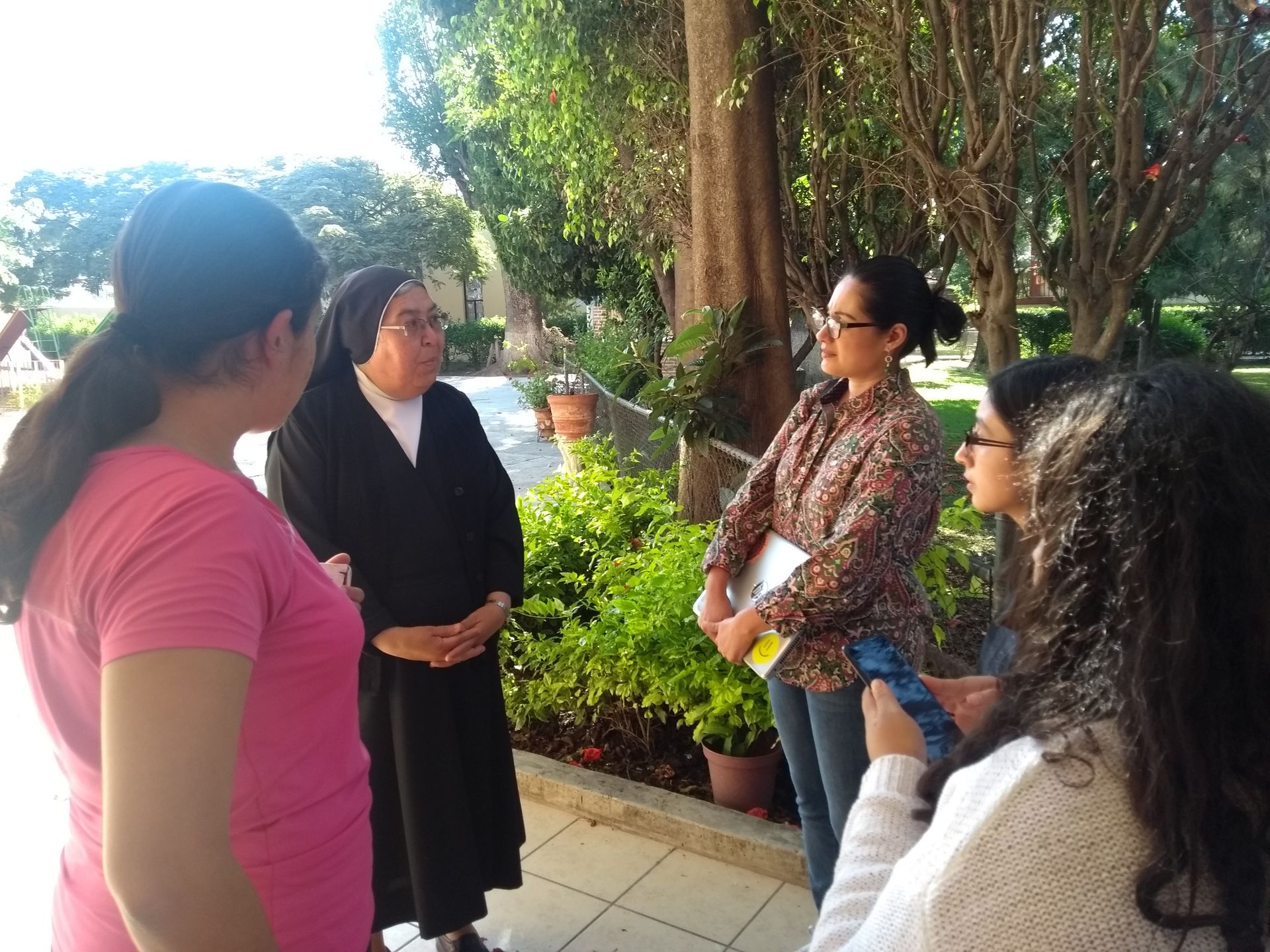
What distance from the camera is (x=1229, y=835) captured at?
87 centimetres

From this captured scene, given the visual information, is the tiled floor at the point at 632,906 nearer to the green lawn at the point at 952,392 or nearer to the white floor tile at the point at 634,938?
the white floor tile at the point at 634,938

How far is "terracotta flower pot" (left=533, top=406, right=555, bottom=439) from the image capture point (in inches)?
506

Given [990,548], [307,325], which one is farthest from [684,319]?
[307,325]

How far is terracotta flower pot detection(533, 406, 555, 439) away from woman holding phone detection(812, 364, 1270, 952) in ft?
38.7

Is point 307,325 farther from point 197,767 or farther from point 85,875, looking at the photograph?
point 85,875

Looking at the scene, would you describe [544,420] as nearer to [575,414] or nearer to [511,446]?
[511,446]

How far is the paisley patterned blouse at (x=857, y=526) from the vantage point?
6.25 feet

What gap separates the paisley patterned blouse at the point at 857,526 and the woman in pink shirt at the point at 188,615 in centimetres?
103

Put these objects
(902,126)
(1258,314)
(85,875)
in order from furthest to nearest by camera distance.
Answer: (1258,314)
(902,126)
(85,875)

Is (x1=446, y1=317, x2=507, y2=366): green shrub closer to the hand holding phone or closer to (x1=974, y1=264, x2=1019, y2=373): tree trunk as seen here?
(x1=974, y1=264, x2=1019, y2=373): tree trunk

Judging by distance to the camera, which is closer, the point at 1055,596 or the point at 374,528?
the point at 1055,596

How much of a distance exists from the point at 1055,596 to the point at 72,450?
3.76ft

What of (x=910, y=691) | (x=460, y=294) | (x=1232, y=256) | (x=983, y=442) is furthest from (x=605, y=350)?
(x=460, y=294)

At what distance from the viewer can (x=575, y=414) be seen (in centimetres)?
1080
